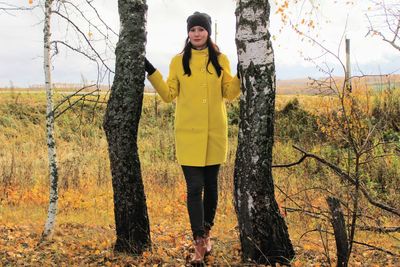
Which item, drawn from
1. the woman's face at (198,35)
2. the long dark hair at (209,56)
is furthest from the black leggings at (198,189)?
the woman's face at (198,35)

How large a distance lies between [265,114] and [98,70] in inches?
104

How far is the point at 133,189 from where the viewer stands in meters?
4.62

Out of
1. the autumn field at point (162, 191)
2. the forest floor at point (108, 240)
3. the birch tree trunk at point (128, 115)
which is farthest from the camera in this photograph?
the autumn field at point (162, 191)

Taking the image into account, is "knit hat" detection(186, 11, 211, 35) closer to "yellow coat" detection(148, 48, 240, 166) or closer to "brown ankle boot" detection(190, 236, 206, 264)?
"yellow coat" detection(148, 48, 240, 166)

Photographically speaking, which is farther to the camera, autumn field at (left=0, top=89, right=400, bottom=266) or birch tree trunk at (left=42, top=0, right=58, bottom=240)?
birch tree trunk at (left=42, top=0, right=58, bottom=240)

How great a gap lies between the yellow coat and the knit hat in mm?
227

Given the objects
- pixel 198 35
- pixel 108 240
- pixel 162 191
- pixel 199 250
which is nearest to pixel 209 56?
pixel 198 35

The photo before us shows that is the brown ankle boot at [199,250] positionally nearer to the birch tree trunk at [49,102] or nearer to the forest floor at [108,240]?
the forest floor at [108,240]

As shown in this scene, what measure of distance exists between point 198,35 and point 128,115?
1034 mm

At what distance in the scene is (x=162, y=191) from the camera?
9.22m

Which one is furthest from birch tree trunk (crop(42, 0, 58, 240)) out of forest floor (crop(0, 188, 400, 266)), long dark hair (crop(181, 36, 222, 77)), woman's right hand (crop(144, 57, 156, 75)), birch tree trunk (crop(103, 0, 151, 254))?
long dark hair (crop(181, 36, 222, 77))

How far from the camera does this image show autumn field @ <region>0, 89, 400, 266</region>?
4.77 metres

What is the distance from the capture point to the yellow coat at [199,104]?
4.27 m

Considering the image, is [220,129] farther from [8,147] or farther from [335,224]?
[8,147]
